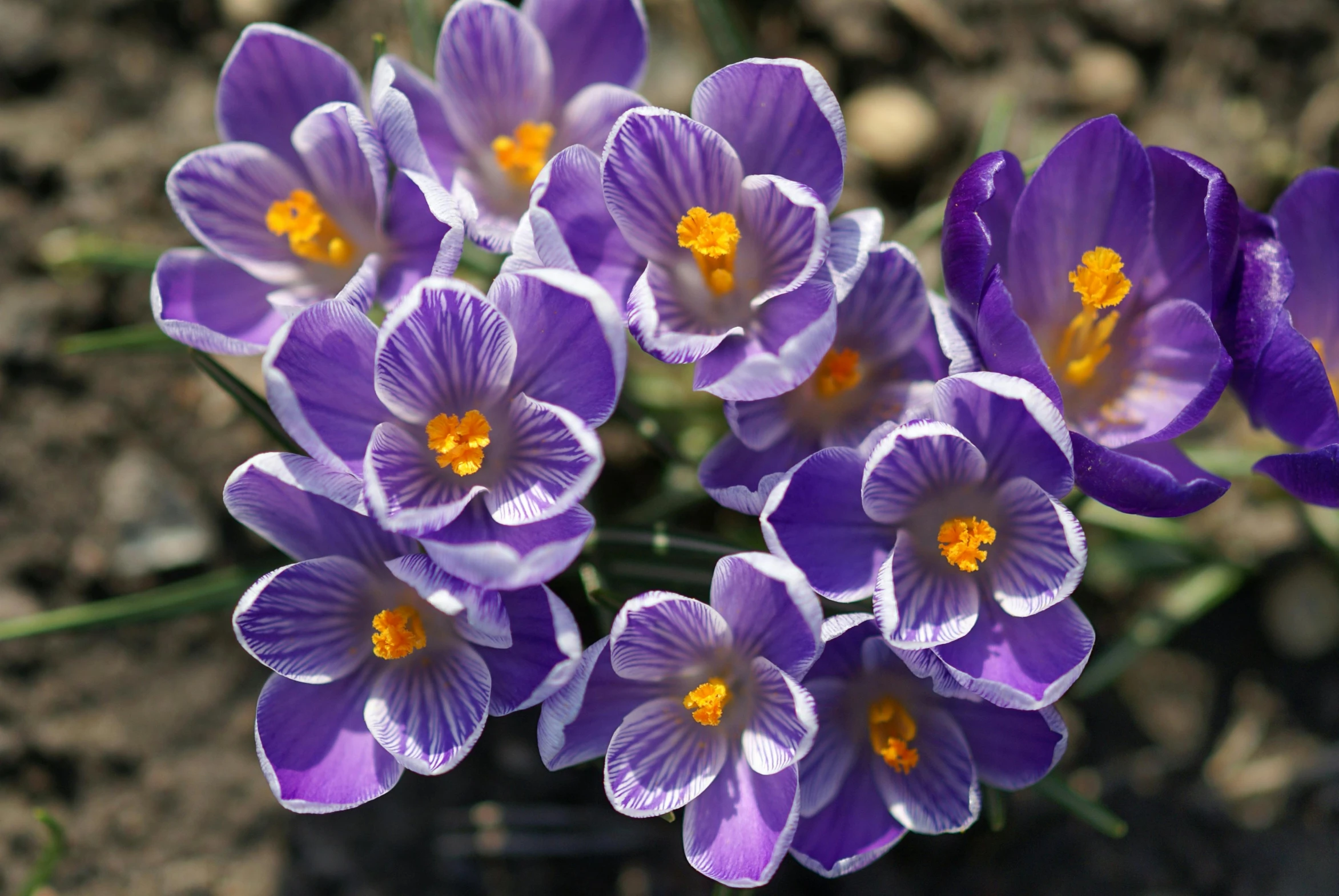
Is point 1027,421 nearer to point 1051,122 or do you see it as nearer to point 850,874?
point 850,874

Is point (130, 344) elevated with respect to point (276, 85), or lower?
lower

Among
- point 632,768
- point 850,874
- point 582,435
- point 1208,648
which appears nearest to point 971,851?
point 850,874

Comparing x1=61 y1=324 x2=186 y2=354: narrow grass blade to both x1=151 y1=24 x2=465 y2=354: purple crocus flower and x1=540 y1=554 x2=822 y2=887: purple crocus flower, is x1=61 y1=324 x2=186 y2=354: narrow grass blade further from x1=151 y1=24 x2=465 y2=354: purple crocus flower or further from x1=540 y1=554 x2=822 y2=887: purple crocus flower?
x1=540 y1=554 x2=822 y2=887: purple crocus flower

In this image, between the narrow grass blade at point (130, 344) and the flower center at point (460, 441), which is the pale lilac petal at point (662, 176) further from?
the narrow grass blade at point (130, 344)

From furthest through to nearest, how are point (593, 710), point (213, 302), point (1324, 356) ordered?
1. point (1324, 356)
2. point (213, 302)
3. point (593, 710)

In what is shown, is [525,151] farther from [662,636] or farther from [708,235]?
[662,636]

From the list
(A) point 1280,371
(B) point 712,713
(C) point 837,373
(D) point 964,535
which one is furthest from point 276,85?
(A) point 1280,371

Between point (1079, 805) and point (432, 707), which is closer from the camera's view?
point (432, 707)
